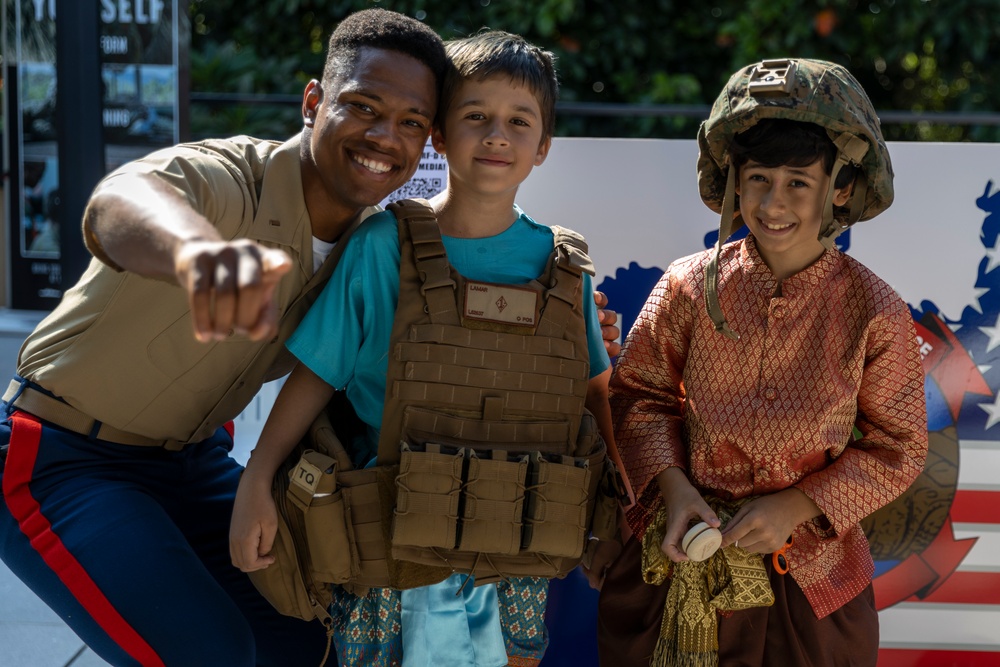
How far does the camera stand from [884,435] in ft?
7.02

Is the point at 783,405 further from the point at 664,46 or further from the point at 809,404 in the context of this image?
the point at 664,46

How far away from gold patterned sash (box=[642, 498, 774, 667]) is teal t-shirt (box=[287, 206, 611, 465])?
0.63 metres

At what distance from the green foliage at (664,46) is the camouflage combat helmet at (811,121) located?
480 centimetres

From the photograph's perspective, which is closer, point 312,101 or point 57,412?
point 57,412

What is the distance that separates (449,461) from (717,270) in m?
0.71

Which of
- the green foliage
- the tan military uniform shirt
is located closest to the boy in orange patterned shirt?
the tan military uniform shirt

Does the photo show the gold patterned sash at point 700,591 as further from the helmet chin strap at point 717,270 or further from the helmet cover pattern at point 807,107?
the helmet cover pattern at point 807,107

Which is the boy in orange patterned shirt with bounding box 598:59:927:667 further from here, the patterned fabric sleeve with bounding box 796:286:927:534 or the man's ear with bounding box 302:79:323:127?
the man's ear with bounding box 302:79:323:127

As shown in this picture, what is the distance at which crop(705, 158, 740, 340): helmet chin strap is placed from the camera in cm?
217

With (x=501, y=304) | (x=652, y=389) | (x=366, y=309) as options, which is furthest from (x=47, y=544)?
(x=652, y=389)

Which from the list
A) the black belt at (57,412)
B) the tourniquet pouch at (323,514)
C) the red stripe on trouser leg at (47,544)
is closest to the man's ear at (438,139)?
the tourniquet pouch at (323,514)

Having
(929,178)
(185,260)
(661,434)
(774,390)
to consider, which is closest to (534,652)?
(661,434)

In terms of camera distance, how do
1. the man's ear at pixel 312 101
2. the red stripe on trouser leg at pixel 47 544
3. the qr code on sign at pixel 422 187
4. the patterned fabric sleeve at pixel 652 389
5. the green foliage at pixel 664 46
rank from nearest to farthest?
1. the red stripe on trouser leg at pixel 47 544
2. the patterned fabric sleeve at pixel 652 389
3. the man's ear at pixel 312 101
4. the qr code on sign at pixel 422 187
5. the green foliage at pixel 664 46

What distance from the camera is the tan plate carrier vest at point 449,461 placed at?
2033 millimetres
